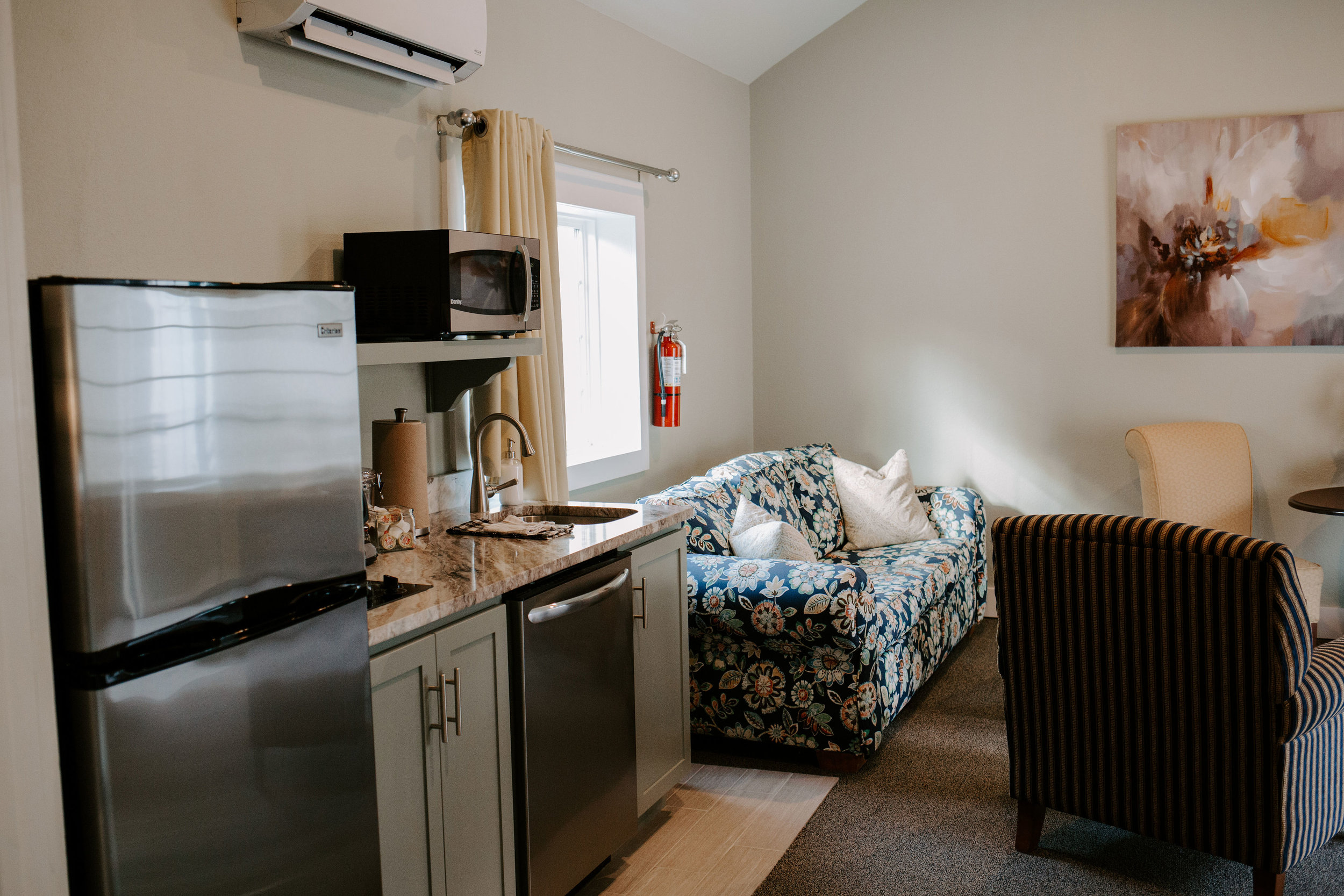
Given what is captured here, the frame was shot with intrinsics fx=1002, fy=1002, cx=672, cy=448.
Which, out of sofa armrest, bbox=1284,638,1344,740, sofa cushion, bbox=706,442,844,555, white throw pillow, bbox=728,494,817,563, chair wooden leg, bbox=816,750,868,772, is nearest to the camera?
sofa armrest, bbox=1284,638,1344,740

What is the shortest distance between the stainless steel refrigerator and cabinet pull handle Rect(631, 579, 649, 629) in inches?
42.8

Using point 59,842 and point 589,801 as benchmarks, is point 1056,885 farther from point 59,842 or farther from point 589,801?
point 59,842

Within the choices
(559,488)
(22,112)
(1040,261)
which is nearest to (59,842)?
(22,112)

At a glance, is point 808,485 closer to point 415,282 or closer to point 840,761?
point 840,761

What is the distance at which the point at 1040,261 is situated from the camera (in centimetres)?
453

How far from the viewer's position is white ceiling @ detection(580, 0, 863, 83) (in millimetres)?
3783

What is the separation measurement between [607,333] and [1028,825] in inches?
90.2

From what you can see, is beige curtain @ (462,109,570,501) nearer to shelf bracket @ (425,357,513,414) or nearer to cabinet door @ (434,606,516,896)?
shelf bracket @ (425,357,513,414)

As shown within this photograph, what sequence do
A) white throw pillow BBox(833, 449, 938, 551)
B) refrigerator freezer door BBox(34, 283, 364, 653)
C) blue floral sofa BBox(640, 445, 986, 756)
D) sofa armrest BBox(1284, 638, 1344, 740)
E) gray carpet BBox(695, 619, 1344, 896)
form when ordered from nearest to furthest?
1. refrigerator freezer door BBox(34, 283, 364, 653)
2. sofa armrest BBox(1284, 638, 1344, 740)
3. gray carpet BBox(695, 619, 1344, 896)
4. blue floral sofa BBox(640, 445, 986, 756)
5. white throw pillow BBox(833, 449, 938, 551)

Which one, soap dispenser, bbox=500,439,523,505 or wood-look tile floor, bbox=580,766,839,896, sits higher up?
soap dispenser, bbox=500,439,523,505

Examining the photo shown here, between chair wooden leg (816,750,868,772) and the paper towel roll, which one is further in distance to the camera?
chair wooden leg (816,750,868,772)

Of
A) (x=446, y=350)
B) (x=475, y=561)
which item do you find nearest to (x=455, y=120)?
(x=446, y=350)

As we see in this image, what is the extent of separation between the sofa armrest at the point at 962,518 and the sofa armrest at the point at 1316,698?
6.92 feet

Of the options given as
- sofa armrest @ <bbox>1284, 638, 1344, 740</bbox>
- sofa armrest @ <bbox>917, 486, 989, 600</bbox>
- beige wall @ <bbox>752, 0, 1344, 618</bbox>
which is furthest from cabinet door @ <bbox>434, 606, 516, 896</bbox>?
beige wall @ <bbox>752, 0, 1344, 618</bbox>
